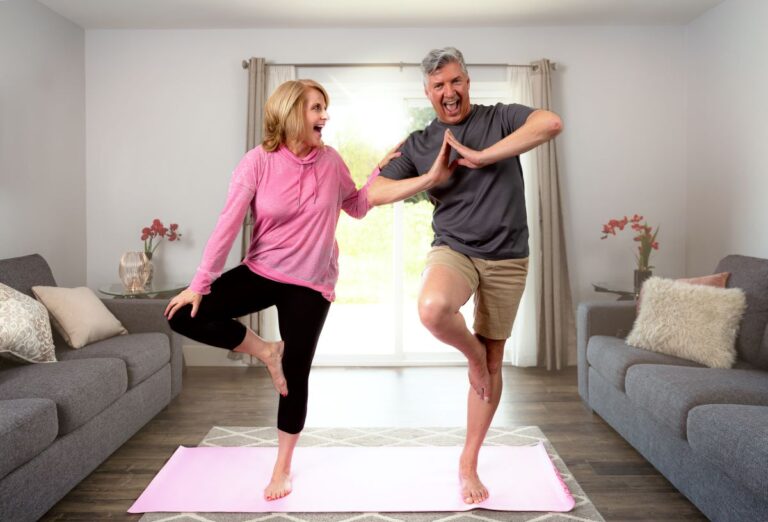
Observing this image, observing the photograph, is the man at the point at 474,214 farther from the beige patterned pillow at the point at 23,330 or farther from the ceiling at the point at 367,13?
the ceiling at the point at 367,13

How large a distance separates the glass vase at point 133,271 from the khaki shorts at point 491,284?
2.60 meters

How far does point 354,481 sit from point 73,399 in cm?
119

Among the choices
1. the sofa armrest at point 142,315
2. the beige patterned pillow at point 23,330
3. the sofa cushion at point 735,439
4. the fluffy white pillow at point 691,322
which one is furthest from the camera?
the sofa armrest at point 142,315

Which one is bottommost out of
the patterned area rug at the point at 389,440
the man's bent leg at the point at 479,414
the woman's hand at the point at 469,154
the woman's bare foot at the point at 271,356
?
the patterned area rug at the point at 389,440

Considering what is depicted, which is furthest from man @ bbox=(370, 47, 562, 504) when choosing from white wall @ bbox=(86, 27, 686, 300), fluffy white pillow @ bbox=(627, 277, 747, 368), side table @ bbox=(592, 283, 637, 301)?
white wall @ bbox=(86, 27, 686, 300)

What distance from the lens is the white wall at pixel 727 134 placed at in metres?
4.21

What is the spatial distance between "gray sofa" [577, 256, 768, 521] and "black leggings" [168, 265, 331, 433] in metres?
1.46

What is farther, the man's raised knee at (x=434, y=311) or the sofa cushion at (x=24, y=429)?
the man's raised knee at (x=434, y=311)

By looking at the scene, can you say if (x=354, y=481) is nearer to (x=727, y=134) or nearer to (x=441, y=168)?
(x=441, y=168)

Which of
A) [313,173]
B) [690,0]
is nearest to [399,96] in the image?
[690,0]

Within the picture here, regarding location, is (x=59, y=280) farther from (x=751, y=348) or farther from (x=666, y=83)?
(x=666, y=83)

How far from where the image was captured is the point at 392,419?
3.86 metres

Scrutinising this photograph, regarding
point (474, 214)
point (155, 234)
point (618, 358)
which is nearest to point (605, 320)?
point (618, 358)

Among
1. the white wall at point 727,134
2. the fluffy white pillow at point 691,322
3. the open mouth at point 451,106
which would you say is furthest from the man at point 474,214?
→ the white wall at point 727,134
